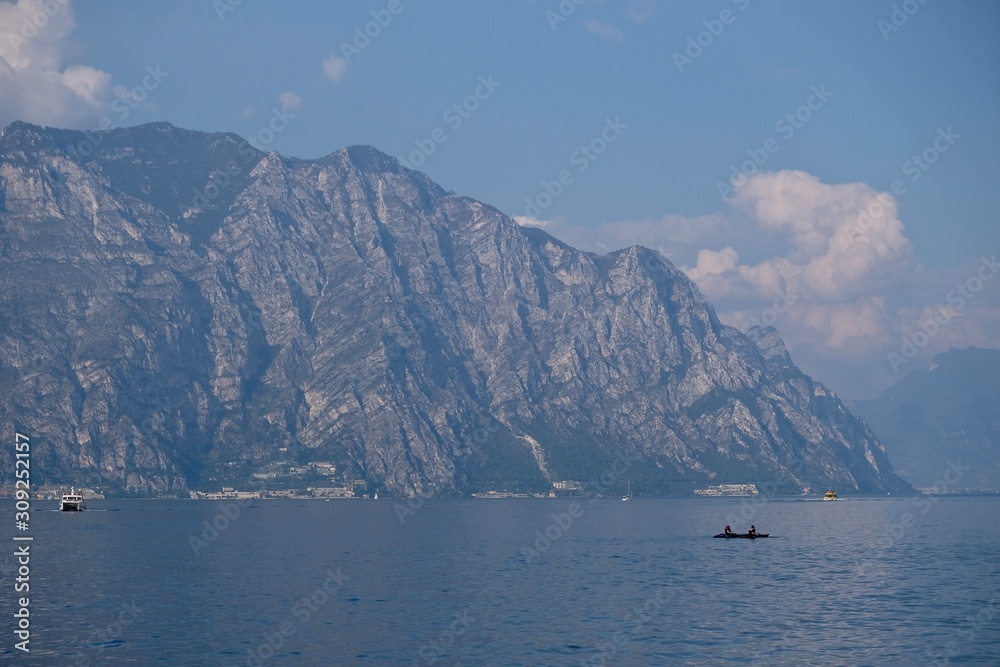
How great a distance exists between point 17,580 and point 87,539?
78.2m

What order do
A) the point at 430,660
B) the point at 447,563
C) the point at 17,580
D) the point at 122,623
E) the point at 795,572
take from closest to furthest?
the point at 430,660
the point at 122,623
the point at 17,580
the point at 795,572
the point at 447,563

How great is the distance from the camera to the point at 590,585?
115938 mm

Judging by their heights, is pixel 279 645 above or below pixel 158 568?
below

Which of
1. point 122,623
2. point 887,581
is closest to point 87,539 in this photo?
point 122,623

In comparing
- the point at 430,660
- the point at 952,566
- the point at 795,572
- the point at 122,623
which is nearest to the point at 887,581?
the point at 795,572

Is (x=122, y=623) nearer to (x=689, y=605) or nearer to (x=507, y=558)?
(x=689, y=605)

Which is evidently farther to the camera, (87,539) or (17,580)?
(87,539)

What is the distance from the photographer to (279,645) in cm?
8006

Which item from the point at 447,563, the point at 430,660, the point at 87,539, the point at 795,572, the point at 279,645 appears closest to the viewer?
the point at 430,660

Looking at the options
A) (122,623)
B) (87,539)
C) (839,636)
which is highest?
(87,539)

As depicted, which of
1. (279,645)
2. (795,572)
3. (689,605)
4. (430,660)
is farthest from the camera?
(795,572)

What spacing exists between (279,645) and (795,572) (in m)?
75.7

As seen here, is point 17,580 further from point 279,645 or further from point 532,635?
point 532,635

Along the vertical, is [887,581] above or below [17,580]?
below
